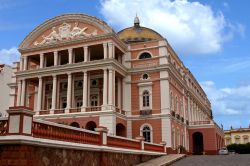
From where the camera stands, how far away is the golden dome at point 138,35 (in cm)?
3894

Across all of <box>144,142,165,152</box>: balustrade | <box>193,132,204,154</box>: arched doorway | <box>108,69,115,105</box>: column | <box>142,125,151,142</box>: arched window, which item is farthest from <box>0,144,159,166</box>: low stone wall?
<box>193,132,204,154</box>: arched doorway

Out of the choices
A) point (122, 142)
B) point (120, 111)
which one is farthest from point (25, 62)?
point (122, 142)

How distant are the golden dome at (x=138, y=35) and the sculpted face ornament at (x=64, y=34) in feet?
23.5

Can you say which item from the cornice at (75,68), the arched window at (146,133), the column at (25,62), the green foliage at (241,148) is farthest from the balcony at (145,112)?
the green foliage at (241,148)

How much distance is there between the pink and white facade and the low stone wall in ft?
45.0

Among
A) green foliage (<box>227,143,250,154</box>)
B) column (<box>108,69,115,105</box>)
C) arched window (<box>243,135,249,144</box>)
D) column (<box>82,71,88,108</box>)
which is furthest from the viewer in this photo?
arched window (<box>243,135,249,144</box>)

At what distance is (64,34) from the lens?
34094 mm

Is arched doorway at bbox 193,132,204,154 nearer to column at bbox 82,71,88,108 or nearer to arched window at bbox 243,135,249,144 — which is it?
column at bbox 82,71,88,108

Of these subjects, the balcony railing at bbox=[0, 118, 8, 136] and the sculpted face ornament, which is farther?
the sculpted face ornament

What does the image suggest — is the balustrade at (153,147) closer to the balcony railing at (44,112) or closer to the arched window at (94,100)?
the arched window at (94,100)

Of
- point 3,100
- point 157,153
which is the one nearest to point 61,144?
point 157,153

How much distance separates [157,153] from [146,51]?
11577mm

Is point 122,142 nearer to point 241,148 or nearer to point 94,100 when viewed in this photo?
point 94,100

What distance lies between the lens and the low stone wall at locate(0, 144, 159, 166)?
34.0 ft
